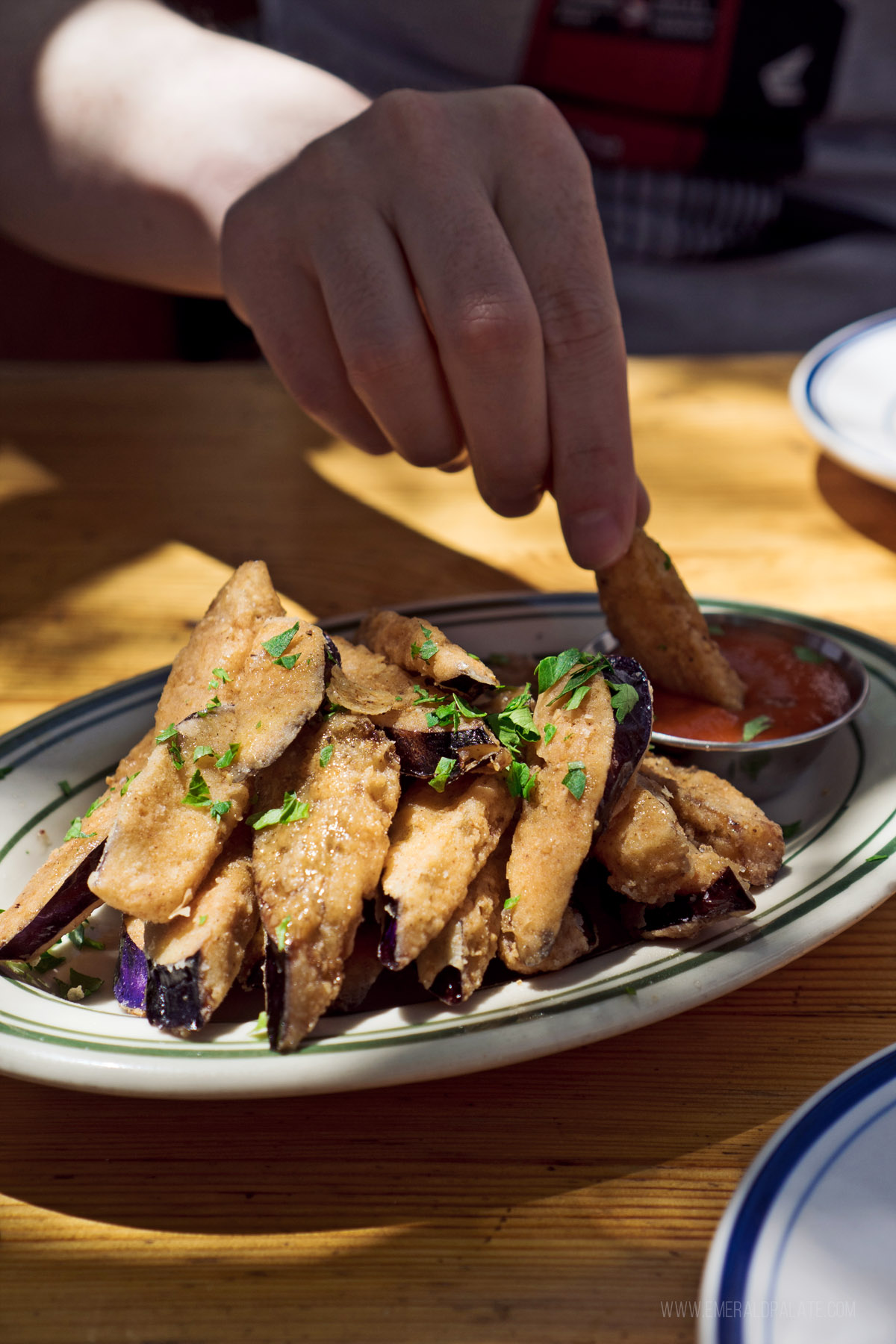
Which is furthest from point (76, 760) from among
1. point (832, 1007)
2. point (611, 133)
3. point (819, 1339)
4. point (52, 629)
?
point (611, 133)

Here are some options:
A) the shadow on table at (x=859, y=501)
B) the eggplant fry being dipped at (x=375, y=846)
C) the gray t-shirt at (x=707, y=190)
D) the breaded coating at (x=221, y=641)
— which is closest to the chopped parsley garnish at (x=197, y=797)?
the eggplant fry being dipped at (x=375, y=846)

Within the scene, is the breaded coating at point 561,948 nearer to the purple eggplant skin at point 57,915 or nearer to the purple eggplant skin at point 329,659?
the purple eggplant skin at point 329,659

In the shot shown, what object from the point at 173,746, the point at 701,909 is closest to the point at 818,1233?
the point at 701,909

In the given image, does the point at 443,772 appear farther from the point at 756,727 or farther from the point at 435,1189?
the point at 756,727

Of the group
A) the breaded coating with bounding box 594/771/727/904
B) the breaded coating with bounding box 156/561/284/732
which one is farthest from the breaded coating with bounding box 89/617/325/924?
the breaded coating with bounding box 594/771/727/904

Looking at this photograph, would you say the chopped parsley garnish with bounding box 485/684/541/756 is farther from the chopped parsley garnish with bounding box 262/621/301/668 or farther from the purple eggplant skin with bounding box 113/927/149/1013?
the purple eggplant skin with bounding box 113/927/149/1013

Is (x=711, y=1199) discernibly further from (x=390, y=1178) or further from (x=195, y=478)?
(x=195, y=478)
